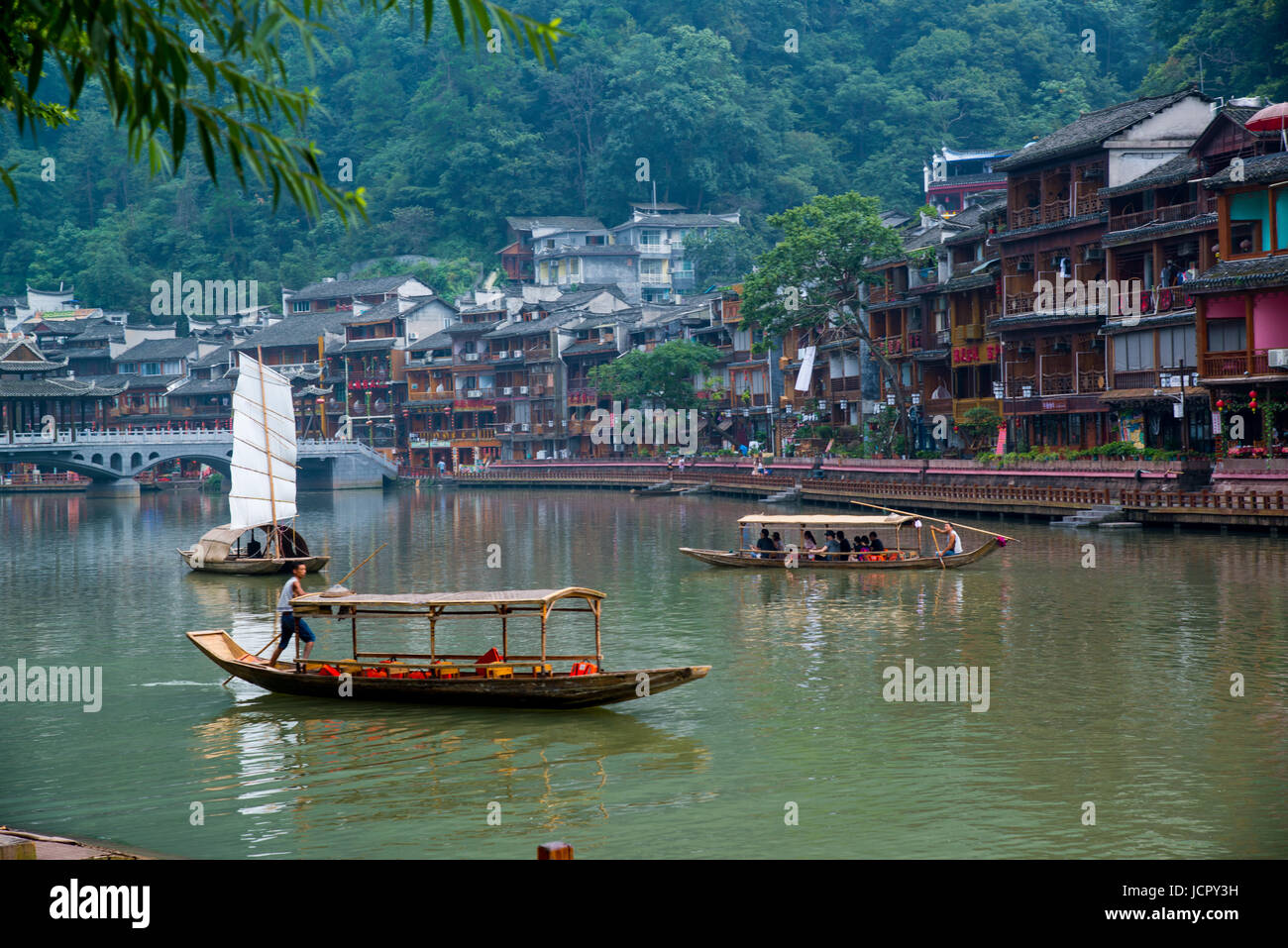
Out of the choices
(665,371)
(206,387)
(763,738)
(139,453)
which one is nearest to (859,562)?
(763,738)

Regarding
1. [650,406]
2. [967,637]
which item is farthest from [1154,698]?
[650,406]

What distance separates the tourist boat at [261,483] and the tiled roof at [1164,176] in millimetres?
33208

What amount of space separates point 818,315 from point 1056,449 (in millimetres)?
16668

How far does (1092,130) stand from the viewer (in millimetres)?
58219

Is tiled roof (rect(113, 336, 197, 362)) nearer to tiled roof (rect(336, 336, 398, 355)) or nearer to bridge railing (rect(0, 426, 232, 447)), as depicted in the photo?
tiled roof (rect(336, 336, 398, 355))

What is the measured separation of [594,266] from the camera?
123m

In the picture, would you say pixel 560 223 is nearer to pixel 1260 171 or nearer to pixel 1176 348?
pixel 1176 348

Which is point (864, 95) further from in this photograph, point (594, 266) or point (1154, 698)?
point (1154, 698)

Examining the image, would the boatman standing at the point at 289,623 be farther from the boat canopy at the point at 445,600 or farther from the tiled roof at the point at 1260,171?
the tiled roof at the point at 1260,171

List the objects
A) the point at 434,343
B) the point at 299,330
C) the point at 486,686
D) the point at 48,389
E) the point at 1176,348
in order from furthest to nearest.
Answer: the point at 299,330, the point at 434,343, the point at 48,389, the point at 1176,348, the point at 486,686

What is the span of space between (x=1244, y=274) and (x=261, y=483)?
32.4 meters

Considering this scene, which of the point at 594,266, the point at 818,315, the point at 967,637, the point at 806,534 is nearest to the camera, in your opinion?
the point at 967,637

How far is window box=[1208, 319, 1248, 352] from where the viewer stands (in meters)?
45.4
